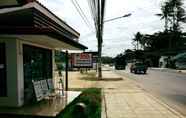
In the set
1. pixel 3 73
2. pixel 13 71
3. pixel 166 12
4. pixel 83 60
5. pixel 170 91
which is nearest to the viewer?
pixel 13 71

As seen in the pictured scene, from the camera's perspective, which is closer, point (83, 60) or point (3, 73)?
point (3, 73)

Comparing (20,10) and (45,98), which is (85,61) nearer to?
(45,98)

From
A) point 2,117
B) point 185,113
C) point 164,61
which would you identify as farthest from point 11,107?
point 164,61

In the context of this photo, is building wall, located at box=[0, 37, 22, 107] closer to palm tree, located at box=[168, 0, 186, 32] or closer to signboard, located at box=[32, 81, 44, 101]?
signboard, located at box=[32, 81, 44, 101]

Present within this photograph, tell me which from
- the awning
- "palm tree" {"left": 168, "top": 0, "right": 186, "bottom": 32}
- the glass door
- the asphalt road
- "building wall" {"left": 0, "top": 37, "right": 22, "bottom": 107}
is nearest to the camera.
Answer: the awning

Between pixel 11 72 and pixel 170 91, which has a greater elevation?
pixel 11 72

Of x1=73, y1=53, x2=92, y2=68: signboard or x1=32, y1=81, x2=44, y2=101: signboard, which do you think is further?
x1=73, y1=53, x2=92, y2=68: signboard

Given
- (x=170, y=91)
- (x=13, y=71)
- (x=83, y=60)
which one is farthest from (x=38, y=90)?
(x=83, y=60)

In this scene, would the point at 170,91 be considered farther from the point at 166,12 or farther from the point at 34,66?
the point at 166,12

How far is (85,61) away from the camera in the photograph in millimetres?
35281

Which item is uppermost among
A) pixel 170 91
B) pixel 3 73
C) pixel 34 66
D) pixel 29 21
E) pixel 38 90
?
pixel 29 21

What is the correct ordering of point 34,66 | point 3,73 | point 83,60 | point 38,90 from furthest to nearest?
point 83,60 → point 34,66 → point 38,90 → point 3,73

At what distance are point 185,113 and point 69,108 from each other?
405 cm

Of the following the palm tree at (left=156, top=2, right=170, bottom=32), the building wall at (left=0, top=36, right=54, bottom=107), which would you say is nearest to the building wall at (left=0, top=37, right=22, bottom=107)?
the building wall at (left=0, top=36, right=54, bottom=107)
